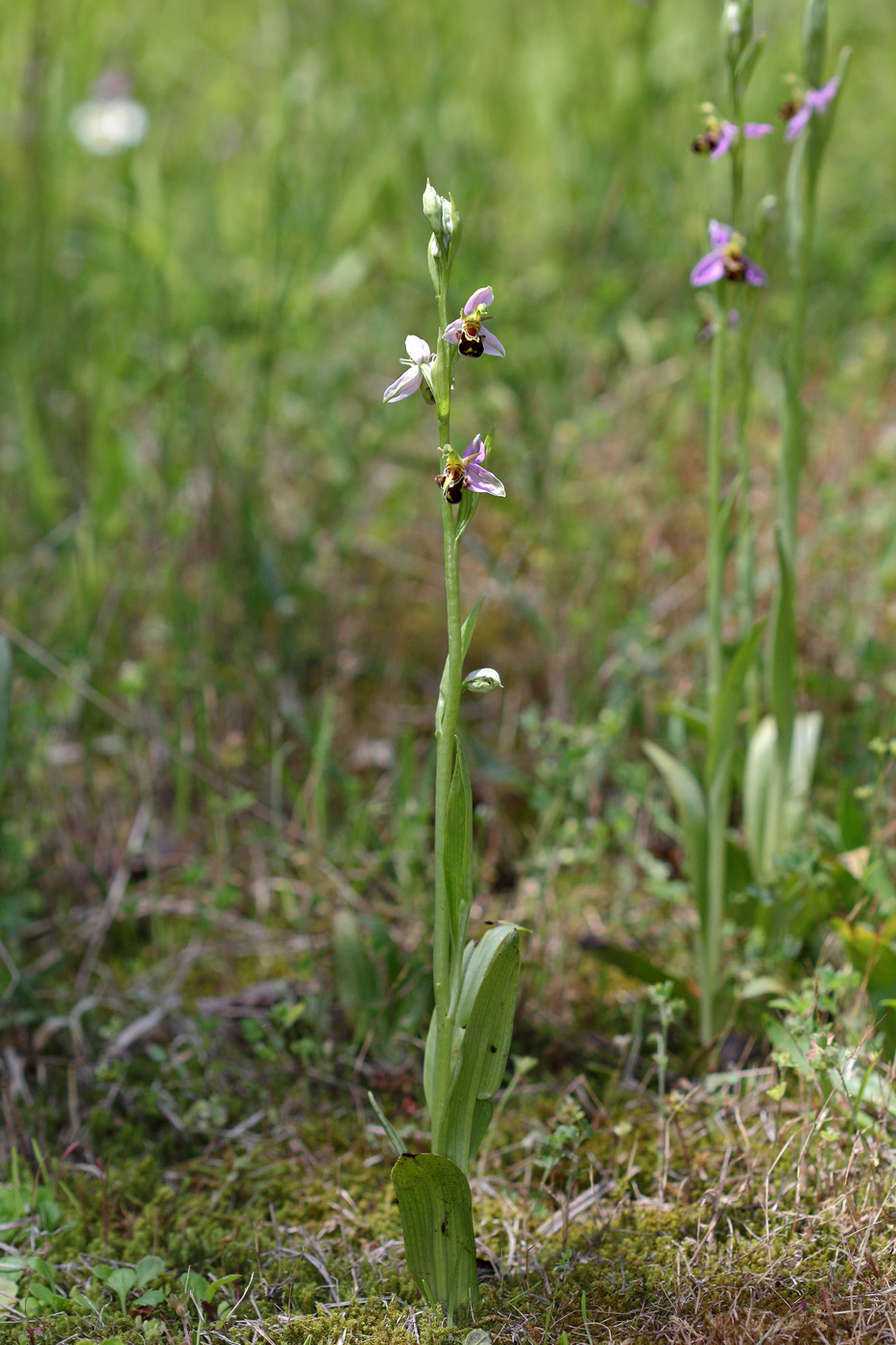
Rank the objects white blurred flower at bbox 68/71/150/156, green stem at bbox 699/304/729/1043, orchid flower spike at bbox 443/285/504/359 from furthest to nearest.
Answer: white blurred flower at bbox 68/71/150/156
green stem at bbox 699/304/729/1043
orchid flower spike at bbox 443/285/504/359

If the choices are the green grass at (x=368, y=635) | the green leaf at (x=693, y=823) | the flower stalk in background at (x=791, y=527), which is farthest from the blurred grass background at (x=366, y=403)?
the green leaf at (x=693, y=823)

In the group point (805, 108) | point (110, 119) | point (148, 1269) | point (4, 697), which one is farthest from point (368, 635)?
point (110, 119)

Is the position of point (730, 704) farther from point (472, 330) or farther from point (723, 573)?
point (472, 330)

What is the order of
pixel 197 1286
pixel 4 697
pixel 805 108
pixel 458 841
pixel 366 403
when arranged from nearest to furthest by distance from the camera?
pixel 458 841 → pixel 197 1286 → pixel 805 108 → pixel 4 697 → pixel 366 403

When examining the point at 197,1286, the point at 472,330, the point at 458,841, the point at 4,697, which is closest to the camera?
the point at 472,330

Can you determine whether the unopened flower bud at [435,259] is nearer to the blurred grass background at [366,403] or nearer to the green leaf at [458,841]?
the green leaf at [458,841]

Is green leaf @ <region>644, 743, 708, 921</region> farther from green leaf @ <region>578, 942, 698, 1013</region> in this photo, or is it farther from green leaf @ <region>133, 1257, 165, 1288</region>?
green leaf @ <region>133, 1257, 165, 1288</region>

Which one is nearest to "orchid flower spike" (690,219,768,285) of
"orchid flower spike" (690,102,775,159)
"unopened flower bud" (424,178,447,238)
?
"orchid flower spike" (690,102,775,159)
